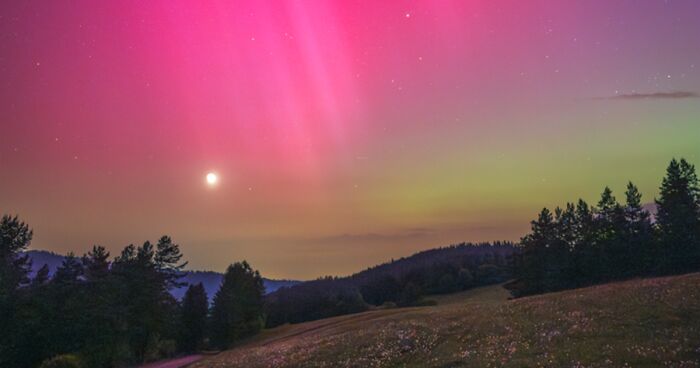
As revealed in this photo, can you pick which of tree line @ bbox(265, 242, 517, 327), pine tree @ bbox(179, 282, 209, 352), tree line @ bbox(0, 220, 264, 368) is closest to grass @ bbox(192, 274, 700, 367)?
tree line @ bbox(0, 220, 264, 368)

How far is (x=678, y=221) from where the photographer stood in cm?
7338

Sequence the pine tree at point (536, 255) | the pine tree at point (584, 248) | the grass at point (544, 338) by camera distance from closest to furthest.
A: the grass at point (544, 338)
the pine tree at point (584, 248)
the pine tree at point (536, 255)

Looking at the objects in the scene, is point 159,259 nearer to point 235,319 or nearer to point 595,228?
point 235,319

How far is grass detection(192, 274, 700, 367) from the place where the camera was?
846 inches

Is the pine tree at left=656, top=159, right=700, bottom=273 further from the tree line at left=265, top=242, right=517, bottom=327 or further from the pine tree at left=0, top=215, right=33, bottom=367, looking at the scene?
the pine tree at left=0, top=215, right=33, bottom=367

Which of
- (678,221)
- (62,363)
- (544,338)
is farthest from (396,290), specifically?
(544,338)

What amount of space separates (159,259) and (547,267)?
240ft

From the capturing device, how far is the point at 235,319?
90938 mm

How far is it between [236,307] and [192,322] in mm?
18775

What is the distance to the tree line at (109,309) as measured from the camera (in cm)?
6169

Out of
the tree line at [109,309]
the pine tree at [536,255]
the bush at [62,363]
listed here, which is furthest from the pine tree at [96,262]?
the pine tree at [536,255]

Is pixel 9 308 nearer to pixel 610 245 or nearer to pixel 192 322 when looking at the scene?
pixel 192 322

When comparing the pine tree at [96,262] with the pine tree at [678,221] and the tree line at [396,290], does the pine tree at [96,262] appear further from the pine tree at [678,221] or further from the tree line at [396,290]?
the pine tree at [678,221]

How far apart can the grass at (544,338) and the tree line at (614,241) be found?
42480 mm
